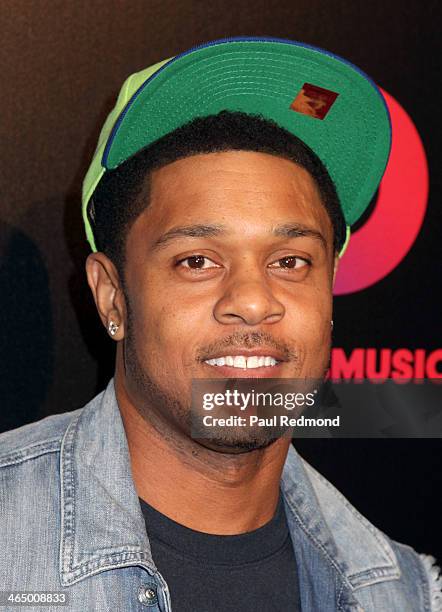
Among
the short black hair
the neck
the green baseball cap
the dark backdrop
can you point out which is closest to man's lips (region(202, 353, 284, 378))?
the neck

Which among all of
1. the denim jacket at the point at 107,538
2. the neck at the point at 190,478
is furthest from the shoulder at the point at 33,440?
the neck at the point at 190,478

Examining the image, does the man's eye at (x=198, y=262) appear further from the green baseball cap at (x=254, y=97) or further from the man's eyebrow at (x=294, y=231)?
the green baseball cap at (x=254, y=97)

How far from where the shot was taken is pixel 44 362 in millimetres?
1837

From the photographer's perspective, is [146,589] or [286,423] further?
[286,423]

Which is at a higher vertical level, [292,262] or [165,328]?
[292,262]

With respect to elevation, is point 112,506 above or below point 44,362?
below

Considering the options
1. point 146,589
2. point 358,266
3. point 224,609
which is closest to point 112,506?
point 146,589

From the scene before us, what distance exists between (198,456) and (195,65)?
638 mm

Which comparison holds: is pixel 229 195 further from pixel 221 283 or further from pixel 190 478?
pixel 190 478

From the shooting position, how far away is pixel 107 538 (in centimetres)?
138

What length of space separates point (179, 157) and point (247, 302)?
0.94 feet

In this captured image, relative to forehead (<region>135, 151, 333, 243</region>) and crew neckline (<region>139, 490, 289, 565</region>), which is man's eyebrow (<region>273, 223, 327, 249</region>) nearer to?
forehead (<region>135, 151, 333, 243</region>)

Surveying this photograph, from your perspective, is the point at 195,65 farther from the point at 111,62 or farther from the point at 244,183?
the point at 111,62

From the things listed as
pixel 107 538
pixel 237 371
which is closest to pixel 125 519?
pixel 107 538
